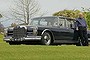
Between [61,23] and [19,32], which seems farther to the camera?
[61,23]

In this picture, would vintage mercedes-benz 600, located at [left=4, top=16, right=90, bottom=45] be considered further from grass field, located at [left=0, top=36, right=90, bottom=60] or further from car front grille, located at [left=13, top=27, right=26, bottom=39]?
grass field, located at [left=0, top=36, right=90, bottom=60]

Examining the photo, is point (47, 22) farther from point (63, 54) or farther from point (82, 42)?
point (63, 54)

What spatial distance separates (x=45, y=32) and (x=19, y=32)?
1.22m

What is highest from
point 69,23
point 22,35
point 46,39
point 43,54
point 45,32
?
point 69,23

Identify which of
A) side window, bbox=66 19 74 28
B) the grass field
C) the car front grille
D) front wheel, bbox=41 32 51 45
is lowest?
the grass field

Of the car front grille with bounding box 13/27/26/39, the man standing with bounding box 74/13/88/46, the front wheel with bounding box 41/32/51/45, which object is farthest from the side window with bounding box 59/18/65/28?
the car front grille with bounding box 13/27/26/39

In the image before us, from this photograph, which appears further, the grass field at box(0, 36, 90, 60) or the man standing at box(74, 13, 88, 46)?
the man standing at box(74, 13, 88, 46)

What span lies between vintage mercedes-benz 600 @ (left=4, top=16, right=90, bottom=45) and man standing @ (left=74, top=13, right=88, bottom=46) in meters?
0.22

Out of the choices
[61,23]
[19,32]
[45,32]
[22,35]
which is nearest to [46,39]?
[45,32]

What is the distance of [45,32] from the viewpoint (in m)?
16.4

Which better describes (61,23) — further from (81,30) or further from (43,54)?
(43,54)

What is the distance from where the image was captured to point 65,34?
693 inches

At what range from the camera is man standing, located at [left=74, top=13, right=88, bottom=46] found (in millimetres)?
17812

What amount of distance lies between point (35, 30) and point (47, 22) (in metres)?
1.50
